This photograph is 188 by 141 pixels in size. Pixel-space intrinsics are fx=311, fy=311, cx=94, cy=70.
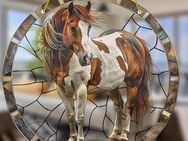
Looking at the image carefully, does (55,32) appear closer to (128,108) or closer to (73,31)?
(73,31)

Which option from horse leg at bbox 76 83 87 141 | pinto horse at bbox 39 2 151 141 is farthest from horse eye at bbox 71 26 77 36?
horse leg at bbox 76 83 87 141

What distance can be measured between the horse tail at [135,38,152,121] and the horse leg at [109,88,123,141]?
0.13ft

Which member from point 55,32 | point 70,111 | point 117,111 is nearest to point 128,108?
point 117,111

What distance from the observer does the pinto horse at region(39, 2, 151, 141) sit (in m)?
0.67

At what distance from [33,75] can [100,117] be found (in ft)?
0.61

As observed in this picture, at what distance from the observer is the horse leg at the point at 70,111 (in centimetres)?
69

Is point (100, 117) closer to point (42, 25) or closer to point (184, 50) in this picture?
point (42, 25)

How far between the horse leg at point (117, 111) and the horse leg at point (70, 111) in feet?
0.28

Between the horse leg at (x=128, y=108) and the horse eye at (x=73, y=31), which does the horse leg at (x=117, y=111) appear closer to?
the horse leg at (x=128, y=108)

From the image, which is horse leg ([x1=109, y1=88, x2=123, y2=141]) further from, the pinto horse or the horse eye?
the horse eye

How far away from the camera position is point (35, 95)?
76 cm

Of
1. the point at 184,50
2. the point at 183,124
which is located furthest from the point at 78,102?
the point at 184,50

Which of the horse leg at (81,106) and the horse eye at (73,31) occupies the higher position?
the horse eye at (73,31)

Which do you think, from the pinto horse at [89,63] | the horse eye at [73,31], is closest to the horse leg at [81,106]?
the pinto horse at [89,63]
